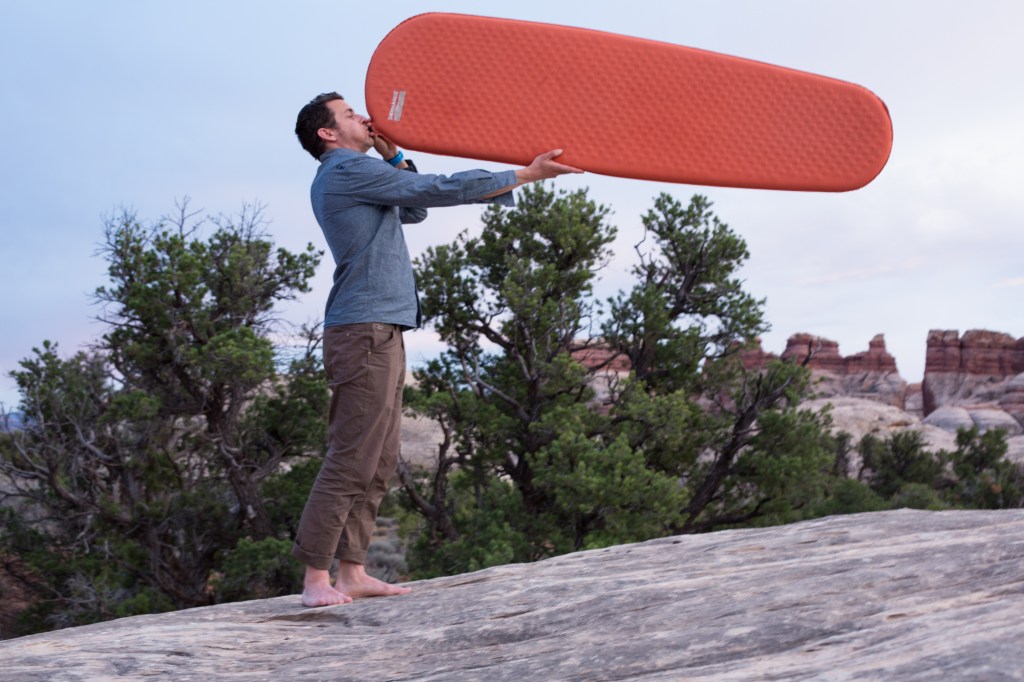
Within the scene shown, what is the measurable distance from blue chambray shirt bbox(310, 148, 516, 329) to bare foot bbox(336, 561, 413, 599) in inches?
40.7

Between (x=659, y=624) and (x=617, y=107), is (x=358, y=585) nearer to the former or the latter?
(x=659, y=624)

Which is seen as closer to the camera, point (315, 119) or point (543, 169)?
point (543, 169)

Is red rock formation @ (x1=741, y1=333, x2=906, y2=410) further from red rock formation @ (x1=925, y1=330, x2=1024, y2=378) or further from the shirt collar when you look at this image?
the shirt collar

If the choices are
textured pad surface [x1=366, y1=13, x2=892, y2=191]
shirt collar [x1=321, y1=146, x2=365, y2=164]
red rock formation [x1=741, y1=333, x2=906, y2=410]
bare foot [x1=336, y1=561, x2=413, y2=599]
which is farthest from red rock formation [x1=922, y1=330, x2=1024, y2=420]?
shirt collar [x1=321, y1=146, x2=365, y2=164]

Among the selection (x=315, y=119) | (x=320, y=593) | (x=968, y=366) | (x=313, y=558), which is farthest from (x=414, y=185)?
(x=968, y=366)

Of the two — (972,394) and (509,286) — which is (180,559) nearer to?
(509,286)

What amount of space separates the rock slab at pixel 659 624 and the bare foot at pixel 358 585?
16 centimetres

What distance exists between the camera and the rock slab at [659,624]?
7.04ft

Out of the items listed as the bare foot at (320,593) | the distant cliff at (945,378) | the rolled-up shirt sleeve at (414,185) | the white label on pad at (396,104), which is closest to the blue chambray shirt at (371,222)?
the rolled-up shirt sleeve at (414,185)

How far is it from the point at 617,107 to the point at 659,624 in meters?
2.01

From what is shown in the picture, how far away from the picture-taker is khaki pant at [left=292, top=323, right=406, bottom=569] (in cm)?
338

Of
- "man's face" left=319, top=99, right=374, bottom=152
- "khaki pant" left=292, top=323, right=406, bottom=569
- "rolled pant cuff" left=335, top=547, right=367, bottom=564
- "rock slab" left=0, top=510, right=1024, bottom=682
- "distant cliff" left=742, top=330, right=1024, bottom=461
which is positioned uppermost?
"distant cliff" left=742, top=330, right=1024, bottom=461

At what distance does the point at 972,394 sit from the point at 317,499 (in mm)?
52925

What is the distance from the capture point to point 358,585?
3.68 meters
